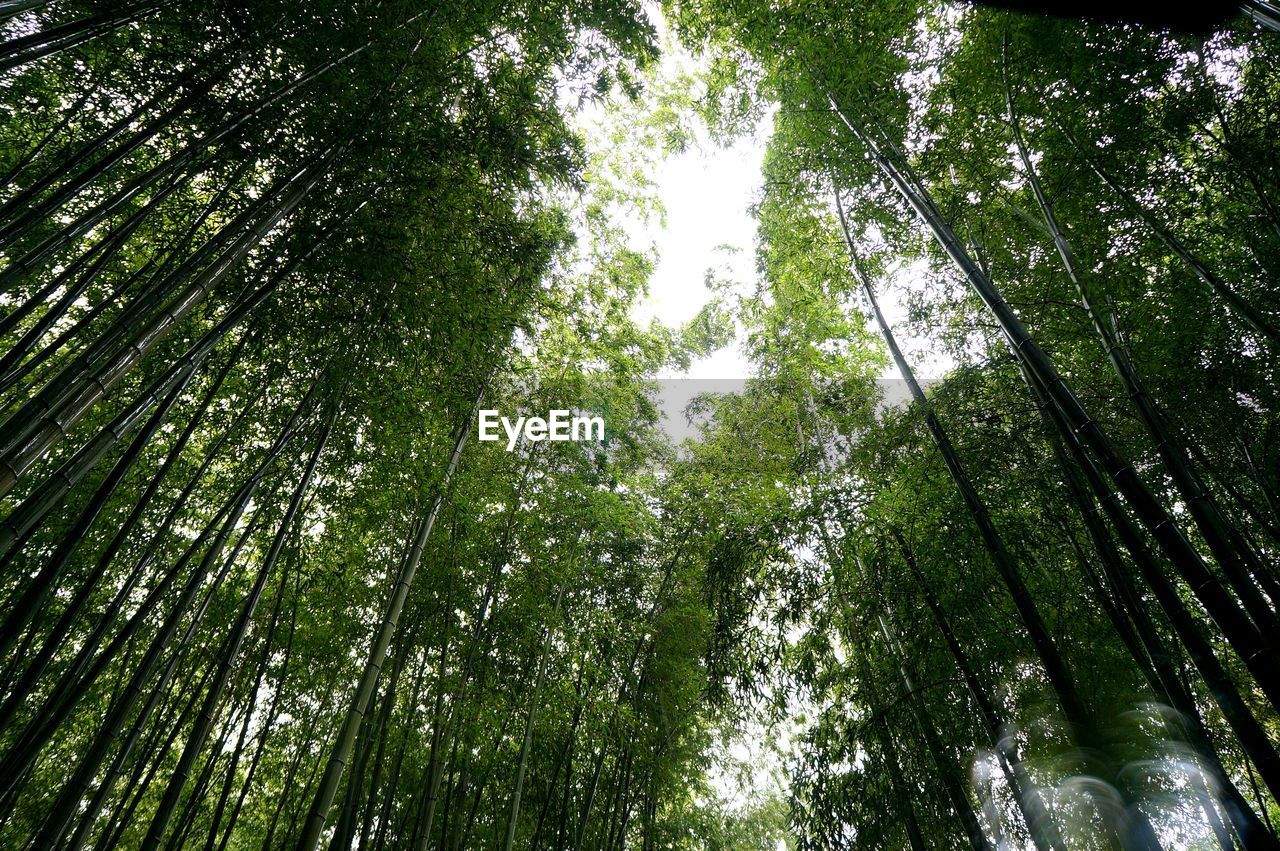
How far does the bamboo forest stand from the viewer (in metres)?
2.19

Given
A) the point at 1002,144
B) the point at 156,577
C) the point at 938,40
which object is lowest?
the point at 156,577

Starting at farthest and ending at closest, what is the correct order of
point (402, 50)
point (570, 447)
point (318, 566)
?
1. point (570, 447)
2. point (318, 566)
3. point (402, 50)

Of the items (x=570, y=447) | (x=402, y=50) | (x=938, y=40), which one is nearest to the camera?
(x=402, y=50)

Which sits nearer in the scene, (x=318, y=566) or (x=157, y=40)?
(x=157, y=40)

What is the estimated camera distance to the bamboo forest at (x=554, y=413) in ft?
7.18

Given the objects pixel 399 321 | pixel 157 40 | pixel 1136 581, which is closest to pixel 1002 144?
pixel 1136 581

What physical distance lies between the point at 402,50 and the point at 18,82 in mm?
1775

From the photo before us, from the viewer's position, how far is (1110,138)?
308 centimetres

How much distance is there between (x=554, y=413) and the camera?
16.0 feet

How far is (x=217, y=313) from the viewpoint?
3236mm

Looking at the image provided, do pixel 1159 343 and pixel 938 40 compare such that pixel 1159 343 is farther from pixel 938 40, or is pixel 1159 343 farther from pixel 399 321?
pixel 399 321

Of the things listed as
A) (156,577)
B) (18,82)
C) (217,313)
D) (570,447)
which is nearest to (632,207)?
(570,447)

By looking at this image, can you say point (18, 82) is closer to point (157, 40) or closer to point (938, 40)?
point (157, 40)

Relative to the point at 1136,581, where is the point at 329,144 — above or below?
above
